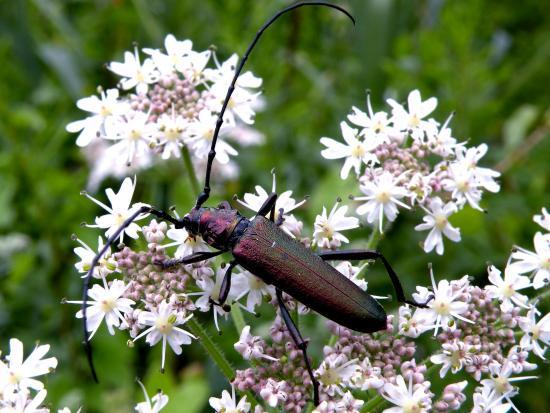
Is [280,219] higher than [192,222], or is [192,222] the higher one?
[192,222]

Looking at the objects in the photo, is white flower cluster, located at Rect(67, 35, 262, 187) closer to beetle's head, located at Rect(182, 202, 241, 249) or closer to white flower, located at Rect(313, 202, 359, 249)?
beetle's head, located at Rect(182, 202, 241, 249)

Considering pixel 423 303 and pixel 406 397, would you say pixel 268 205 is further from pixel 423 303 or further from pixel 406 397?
pixel 406 397

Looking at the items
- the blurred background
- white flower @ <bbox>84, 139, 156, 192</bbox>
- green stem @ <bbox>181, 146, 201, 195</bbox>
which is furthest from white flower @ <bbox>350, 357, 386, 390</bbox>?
white flower @ <bbox>84, 139, 156, 192</bbox>

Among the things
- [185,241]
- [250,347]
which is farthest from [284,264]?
[185,241]

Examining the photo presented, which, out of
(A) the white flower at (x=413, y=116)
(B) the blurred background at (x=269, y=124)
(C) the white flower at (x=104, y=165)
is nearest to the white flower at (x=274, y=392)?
(A) the white flower at (x=413, y=116)

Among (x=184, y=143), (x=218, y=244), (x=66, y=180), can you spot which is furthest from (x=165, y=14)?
(x=218, y=244)

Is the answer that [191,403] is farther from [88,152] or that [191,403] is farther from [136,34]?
[136,34]
